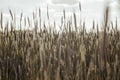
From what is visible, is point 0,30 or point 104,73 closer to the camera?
point 104,73

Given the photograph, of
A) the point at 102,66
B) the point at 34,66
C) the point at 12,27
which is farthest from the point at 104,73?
the point at 12,27

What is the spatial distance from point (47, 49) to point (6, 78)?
0.34 m

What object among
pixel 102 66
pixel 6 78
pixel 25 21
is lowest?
pixel 6 78

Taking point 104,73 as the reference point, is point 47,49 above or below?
above

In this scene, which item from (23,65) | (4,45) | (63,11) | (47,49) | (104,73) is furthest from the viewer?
(63,11)

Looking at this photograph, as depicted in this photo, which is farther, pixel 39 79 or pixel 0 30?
pixel 0 30

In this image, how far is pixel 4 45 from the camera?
7.93ft

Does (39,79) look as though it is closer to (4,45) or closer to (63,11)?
(4,45)

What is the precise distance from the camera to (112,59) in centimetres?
204

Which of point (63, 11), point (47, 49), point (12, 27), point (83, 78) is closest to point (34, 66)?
point (47, 49)

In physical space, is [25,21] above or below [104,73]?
above

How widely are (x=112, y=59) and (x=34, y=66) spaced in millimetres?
648

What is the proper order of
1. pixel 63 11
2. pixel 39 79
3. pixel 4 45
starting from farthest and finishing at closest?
pixel 63 11, pixel 4 45, pixel 39 79

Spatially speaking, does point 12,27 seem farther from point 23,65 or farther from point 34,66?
point 34,66
